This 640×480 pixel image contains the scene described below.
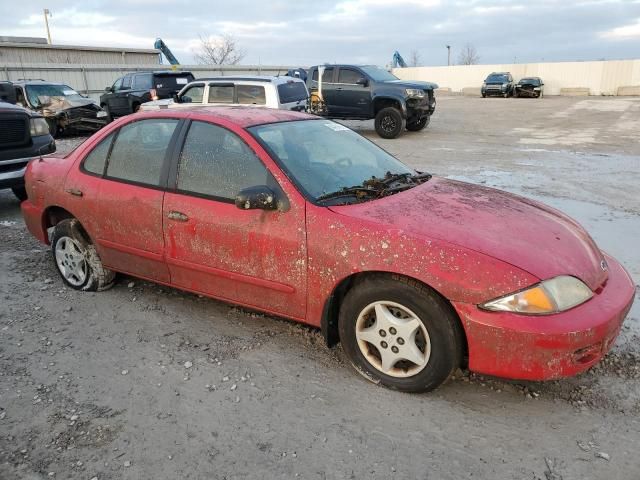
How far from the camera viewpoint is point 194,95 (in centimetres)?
1188

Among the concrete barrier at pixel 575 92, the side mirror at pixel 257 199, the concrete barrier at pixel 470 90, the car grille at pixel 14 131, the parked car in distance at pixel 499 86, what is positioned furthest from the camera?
the concrete barrier at pixel 470 90

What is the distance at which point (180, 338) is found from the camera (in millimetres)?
3416

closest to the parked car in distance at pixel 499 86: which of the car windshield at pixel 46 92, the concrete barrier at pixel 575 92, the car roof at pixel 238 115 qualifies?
the concrete barrier at pixel 575 92

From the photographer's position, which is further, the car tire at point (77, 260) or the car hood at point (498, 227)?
the car tire at point (77, 260)

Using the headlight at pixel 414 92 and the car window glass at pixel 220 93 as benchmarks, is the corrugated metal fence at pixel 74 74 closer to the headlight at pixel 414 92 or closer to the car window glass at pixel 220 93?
the car window glass at pixel 220 93

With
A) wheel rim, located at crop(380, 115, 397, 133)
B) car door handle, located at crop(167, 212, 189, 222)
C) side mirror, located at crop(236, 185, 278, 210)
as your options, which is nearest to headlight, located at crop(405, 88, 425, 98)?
wheel rim, located at crop(380, 115, 397, 133)

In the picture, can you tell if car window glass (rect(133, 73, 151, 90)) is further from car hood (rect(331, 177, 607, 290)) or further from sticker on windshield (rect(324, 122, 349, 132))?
car hood (rect(331, 177, 607, 290))

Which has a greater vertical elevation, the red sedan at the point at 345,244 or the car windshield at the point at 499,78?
the car windshield at the point at 499,78

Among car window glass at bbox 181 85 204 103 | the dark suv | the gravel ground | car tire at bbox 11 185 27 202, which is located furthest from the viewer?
car window glass at bbox 181 85 204 103

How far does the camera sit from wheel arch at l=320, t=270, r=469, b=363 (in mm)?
2582

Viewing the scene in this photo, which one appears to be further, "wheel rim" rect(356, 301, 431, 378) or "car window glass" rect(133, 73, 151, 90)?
"car window glass" rect(133, 73, 151, 90)

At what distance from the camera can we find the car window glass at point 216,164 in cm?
316

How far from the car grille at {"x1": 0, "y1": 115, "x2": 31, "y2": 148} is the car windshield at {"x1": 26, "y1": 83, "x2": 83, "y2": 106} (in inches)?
337

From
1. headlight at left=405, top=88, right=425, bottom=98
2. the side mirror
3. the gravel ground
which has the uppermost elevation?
headlight at left=405, top=88, right=425, bottom=98
